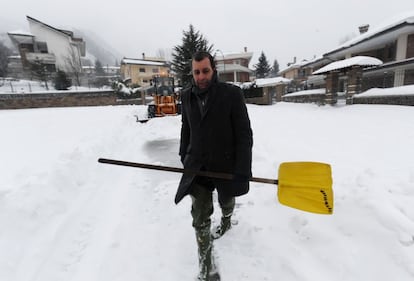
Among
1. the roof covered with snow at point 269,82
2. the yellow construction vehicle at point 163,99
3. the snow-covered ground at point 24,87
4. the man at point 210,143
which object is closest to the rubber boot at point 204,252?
the man at point 210,143

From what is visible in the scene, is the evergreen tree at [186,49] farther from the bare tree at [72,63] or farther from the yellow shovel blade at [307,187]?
the yellow shovel blade at [307,187]

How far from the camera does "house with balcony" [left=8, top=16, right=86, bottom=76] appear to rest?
32.7 metres

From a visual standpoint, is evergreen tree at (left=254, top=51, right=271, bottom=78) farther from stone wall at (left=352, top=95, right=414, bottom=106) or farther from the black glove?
the black glove

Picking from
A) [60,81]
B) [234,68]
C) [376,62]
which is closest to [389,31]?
[376,62]

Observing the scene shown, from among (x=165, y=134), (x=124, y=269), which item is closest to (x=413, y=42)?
(x=165, y=134)

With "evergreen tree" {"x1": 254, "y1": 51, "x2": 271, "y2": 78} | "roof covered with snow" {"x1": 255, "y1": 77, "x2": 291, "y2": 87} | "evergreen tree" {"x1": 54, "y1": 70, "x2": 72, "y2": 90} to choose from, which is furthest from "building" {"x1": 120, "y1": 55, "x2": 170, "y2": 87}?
"roof covered with snow" {"x1": 255, "y1": 77, "x2": 291, "y2": 87}

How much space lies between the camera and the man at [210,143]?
1877 millimetres

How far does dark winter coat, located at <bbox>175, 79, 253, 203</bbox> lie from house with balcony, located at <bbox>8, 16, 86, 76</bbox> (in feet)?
125

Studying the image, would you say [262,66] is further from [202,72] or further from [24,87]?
[202,72]

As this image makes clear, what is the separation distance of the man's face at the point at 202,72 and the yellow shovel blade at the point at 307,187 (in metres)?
1.04

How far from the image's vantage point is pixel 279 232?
249 cm

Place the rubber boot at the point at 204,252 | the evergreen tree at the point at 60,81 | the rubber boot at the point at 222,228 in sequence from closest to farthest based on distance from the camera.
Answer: the rubber boot at the point at 204,252, the rubber boot at the point at 222,228, the evergreen tree at the point at 60,81

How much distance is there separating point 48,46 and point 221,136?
140 feet

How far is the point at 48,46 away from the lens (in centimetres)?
3419
